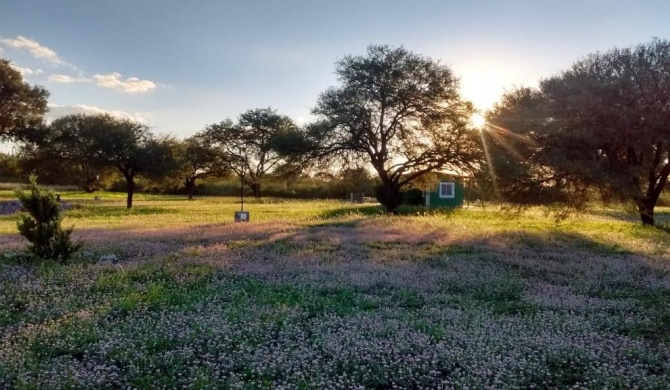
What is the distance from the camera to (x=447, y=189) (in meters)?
56.7

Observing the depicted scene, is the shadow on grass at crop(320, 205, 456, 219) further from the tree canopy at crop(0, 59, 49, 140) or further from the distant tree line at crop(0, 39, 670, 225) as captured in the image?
the tree canopy at crop(0, 59, 49, 140)

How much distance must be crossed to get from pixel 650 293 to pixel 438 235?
11303 millimetres

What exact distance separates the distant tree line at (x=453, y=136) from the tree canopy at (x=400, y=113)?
0.08 metres

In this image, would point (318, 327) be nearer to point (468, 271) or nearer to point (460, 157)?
point (468, 271)

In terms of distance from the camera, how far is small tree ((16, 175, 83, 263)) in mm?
14305

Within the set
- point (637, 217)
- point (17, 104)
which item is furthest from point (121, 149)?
point (637, 217)

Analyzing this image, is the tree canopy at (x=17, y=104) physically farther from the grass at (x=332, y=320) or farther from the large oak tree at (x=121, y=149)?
the grass at (x=332, y=320)

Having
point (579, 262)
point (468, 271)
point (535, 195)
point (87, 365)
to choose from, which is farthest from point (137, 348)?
point (535, 195)

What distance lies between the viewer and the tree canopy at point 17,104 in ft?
162

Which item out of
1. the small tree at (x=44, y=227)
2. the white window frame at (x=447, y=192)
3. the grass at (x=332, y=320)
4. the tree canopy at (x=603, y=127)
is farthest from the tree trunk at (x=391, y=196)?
the small tree at (x=44, y=227)

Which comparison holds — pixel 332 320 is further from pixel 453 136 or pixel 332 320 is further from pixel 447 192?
pixel 447 192

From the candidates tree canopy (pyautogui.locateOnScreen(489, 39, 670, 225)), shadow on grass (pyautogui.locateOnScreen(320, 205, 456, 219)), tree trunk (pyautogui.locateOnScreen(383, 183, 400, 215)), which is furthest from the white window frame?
tree canopy (pyautogui.locateOnScreen(489, 39, 670, 225))

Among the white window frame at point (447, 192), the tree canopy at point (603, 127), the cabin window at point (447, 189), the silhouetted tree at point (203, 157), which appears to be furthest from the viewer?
the silhouetted tree at point (203, 157)

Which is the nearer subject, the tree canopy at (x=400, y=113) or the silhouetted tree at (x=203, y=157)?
the tree canopy at (x=400, y=113)
